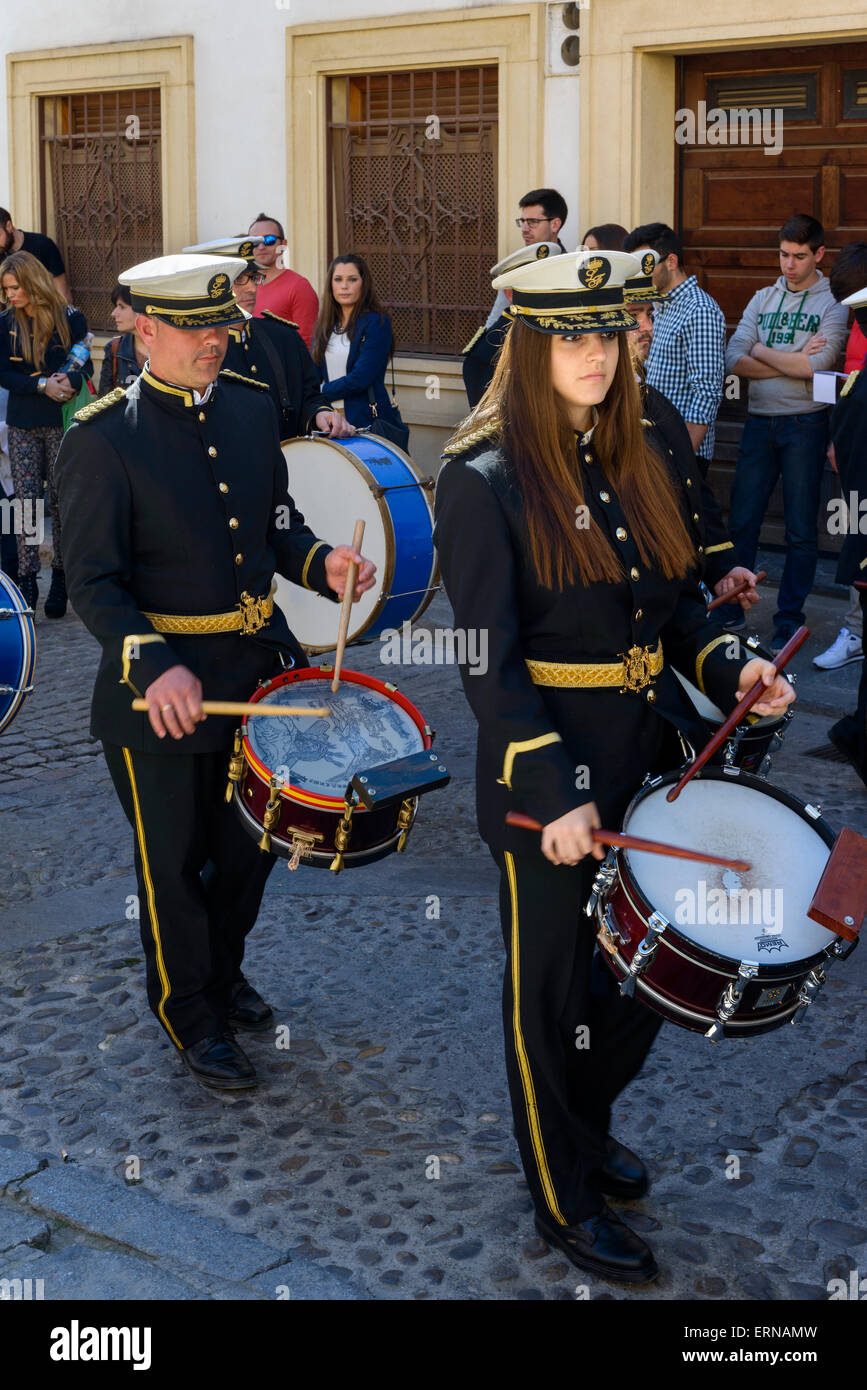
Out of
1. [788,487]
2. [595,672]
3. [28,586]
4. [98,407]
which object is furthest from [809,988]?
[28,586]

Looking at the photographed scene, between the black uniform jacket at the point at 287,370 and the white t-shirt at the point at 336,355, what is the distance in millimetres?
2088

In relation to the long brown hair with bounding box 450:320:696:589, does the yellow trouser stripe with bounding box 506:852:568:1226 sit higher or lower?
lower

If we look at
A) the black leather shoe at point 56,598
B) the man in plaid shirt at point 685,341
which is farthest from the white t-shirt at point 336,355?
the black leather shoe at point 56,598

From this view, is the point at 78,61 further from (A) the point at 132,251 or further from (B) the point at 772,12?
(B) the point at 772,12

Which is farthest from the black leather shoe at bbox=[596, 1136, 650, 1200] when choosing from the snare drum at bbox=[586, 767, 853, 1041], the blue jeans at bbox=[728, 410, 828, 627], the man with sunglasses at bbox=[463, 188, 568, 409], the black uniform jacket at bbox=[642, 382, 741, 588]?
the man with sunglasses at bbox=[463, 188, 568, 409]

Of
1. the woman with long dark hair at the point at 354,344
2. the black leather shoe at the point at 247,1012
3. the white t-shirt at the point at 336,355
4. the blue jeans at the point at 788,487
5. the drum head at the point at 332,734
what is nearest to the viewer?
the drum head at the point at 332,734

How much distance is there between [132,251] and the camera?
1340 centimetres

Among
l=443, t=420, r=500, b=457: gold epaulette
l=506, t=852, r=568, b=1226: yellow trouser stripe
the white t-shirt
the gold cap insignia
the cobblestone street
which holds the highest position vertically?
the gold cap insignia

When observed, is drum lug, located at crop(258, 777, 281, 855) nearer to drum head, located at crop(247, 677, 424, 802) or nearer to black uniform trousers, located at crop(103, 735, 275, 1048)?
drum head, located at crop(247, 677, 424, 802)

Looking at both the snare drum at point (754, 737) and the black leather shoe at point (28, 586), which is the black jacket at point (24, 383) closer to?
the black leather shoe at point (28, 586)

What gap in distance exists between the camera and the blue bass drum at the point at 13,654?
5523 mm

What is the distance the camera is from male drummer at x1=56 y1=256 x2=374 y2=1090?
401 cm

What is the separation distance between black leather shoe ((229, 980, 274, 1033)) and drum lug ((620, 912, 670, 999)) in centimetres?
155

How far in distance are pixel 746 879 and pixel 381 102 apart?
9.05 metres
